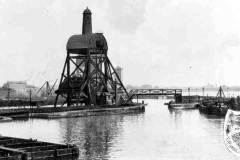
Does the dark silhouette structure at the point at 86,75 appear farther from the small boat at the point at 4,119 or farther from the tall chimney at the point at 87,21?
the small boat at the point at 4,119

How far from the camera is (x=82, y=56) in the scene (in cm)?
9612

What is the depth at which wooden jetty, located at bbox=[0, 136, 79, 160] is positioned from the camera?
2779 centimetres

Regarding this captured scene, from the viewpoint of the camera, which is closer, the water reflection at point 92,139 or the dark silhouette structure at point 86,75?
the water reflection at point 92,139

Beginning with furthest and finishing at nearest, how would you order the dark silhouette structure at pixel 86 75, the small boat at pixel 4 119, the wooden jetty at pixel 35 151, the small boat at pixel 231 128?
the dark silhouette structure at pixel 86 75
the small boat at pixel 4 119
the wooden jetty at pixel 35 151
the small boat at pixel 231 128

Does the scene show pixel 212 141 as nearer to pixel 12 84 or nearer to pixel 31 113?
pixel 31 113

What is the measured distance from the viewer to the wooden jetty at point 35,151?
27.8 m

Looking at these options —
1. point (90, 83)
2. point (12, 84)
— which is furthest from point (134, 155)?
point (12, 84)

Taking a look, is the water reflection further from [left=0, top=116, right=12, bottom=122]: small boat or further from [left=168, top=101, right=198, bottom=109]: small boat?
[left=168, top=101, right=198, bottom=109]: small boat

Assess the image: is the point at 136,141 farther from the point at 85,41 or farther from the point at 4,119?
the point at 85,41

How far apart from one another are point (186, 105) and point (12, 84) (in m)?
104

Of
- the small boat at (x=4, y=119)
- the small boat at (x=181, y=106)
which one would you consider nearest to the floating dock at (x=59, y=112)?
the small boat at (x=4, y=119)

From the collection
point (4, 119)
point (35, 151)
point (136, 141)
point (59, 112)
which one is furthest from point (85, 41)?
point (35, 151)

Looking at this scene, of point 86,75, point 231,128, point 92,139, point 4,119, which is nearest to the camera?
point 231,128

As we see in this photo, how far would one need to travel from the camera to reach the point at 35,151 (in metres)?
30.0
